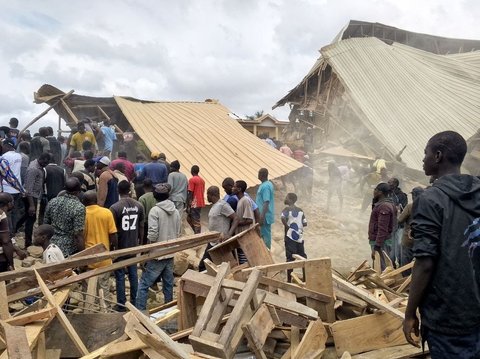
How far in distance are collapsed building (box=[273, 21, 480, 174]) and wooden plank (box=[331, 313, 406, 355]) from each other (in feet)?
42.1

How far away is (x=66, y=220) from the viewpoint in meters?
5.09

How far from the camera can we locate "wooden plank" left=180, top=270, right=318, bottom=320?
3496 millimetres

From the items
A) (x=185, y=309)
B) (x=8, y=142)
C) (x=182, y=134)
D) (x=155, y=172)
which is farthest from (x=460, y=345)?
(x=182, y=134)

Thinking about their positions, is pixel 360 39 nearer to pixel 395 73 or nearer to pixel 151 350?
pixel 395 73

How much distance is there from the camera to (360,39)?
2045 cm

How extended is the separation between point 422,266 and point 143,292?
3734 millimetres

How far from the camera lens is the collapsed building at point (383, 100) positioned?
16.9 meters

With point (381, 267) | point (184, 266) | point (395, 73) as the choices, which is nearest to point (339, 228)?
point (381, 267)

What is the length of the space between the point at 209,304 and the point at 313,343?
956mm

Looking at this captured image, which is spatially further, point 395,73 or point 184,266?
point 395,73

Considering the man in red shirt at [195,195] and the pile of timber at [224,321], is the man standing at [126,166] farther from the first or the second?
the pile of timber at [224,321]

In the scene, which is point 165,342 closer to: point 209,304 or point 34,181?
point 209,304

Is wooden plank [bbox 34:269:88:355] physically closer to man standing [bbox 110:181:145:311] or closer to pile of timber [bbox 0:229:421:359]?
pile of timber [bbox 0:229:421:359]

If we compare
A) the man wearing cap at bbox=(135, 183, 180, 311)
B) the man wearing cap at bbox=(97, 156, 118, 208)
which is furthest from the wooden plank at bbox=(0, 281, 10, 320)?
the man wearing cap at bbox=(97, 156, 118, 208)
